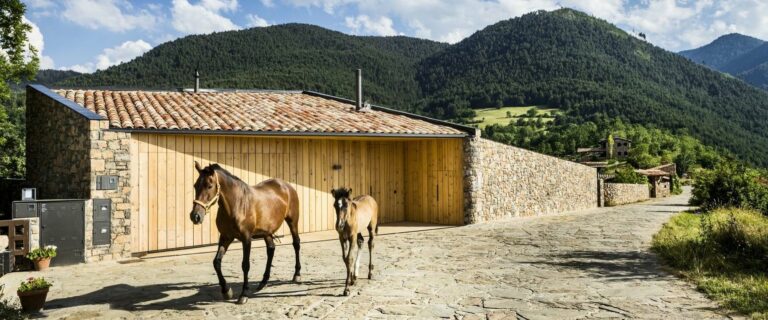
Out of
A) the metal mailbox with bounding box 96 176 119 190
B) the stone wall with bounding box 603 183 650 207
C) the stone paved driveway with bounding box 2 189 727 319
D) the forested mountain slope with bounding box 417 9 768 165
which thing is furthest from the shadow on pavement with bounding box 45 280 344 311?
the forested mountain slope with bounding box 417 9 768 165

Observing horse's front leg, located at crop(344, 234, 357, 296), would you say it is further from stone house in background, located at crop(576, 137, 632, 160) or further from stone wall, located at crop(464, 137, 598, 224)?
stone house in background, located at crop(576, 137, 632, 160)

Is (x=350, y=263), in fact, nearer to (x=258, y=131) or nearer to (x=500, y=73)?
(x=258, y=131)

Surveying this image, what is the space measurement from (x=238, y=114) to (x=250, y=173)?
1.67 metres

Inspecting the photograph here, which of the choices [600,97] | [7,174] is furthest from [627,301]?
[600,97]

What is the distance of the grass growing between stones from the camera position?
6055 mm

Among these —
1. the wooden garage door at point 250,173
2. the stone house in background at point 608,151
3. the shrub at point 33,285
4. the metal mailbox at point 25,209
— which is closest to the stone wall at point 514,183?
the wooden garage door at point 250,173

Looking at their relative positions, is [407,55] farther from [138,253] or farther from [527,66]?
[138,253]

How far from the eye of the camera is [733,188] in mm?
19406

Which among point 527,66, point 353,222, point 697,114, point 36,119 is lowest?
point 353,222

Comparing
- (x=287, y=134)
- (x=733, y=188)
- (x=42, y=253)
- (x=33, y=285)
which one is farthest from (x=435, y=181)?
(x=733, y=188)

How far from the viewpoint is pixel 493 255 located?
31.3 feet

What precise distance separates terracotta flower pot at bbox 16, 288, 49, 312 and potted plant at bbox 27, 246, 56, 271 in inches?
116

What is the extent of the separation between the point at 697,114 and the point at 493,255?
4109 inches

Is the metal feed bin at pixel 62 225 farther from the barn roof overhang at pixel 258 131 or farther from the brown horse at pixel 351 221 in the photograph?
the brown horse at pixel 351 221
